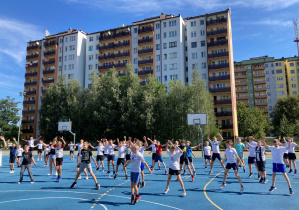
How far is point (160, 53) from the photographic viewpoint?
60.2 metres

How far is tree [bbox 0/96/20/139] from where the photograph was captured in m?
64.7

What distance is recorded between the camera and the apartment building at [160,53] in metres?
55.7

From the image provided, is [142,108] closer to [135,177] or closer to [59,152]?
[59,152]

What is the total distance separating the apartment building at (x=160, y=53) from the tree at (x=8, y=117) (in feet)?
17.1

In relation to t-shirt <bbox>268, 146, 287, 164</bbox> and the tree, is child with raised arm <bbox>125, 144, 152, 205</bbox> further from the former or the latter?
the tree

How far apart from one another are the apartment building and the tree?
5.20 metres

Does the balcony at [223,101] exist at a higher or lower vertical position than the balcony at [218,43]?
lower

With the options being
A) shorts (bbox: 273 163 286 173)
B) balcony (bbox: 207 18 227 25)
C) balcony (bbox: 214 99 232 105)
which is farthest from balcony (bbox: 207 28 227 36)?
shorts (bbox: 273 163 286 173)

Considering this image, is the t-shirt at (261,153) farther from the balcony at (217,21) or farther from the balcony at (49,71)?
the balcony at (49,71)

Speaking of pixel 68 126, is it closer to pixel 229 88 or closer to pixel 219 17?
pixel 229 88

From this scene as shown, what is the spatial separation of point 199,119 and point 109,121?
20.5 meters

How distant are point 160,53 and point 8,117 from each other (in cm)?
4658

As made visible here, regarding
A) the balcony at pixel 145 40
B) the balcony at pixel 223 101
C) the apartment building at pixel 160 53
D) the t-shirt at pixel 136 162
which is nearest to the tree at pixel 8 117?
the apartment building at pixel 160 53

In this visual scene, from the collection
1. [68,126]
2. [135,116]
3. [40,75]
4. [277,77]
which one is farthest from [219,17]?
[40,75]
